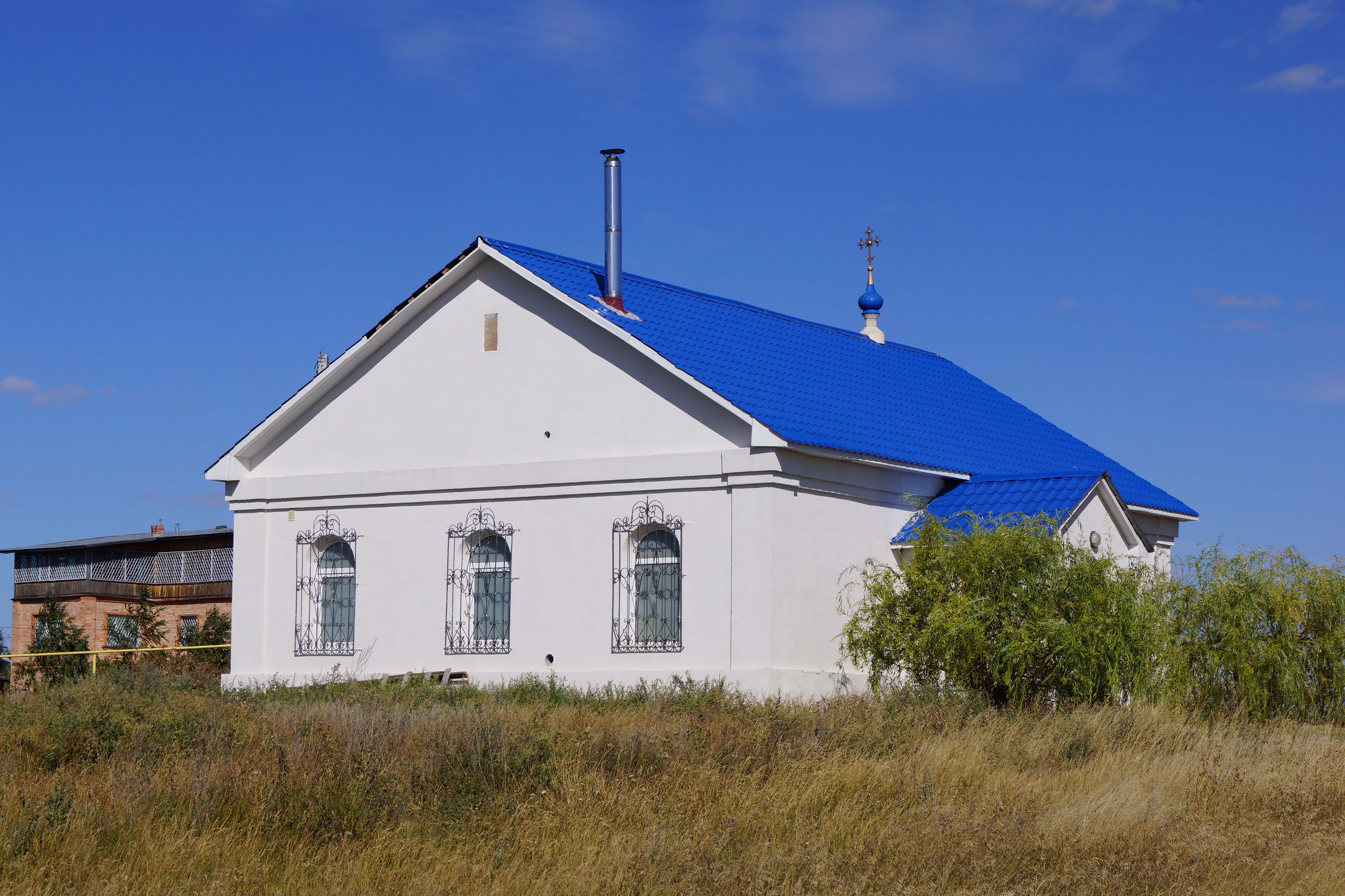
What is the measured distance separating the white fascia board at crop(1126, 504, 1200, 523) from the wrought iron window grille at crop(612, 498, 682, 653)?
27.9 ft

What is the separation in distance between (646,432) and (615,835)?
9.62 m

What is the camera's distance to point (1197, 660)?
16.7 metres

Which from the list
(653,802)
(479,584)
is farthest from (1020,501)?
(653,802)

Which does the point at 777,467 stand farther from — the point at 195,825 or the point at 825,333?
the point at 195,825

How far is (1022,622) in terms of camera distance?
1620 centimetres

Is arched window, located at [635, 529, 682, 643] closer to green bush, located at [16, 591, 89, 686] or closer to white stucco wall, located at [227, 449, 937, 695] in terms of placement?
white stucco wall, located at [227, 449, 937, 695]

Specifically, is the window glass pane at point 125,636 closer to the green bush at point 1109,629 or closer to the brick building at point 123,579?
the brick building at point 123,579

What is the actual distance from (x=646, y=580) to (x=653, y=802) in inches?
333

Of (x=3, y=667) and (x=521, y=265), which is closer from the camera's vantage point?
(x=521, y=265)

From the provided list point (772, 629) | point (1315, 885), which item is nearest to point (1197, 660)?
point (772, 629)

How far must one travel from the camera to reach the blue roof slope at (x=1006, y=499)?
18922mm

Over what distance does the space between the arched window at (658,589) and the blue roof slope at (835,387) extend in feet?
7.09

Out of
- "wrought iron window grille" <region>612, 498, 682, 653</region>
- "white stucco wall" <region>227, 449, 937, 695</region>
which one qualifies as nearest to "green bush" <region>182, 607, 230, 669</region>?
"white stucco wall" <region>227, 449, 937, 695</region>

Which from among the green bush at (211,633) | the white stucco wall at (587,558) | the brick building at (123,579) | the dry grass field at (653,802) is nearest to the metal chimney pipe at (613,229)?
the white stucco wall at (587,558)
